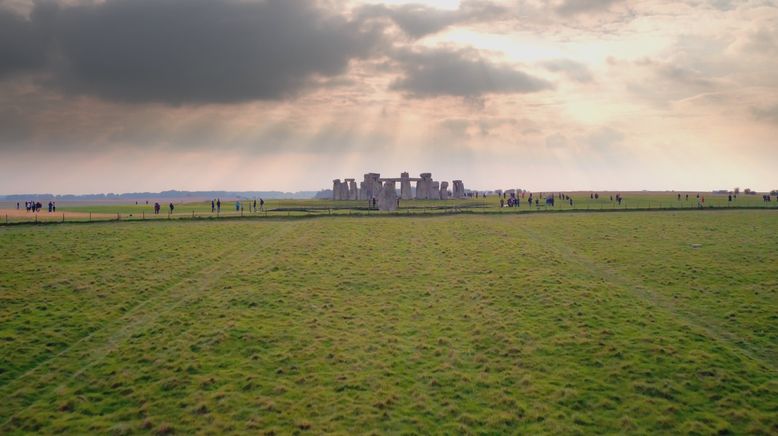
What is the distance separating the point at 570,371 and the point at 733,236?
33.6 metres

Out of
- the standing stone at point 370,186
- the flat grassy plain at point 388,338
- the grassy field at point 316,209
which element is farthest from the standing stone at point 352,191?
the flat grassy plain at point 388,338

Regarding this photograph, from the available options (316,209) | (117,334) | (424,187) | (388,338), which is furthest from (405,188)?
(117,334)

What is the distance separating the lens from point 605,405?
50.4 feet

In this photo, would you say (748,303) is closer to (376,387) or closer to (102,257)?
(376,387)

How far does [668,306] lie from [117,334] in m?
26.5

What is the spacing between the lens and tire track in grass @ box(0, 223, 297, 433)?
1600 cm

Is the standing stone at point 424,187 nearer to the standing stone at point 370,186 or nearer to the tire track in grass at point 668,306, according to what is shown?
the standing stone at point 370,186

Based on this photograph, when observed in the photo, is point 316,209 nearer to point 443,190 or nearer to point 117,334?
point 443,190

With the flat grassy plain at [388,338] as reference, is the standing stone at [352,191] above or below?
above

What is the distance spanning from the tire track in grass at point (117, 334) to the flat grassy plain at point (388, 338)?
0.10 m

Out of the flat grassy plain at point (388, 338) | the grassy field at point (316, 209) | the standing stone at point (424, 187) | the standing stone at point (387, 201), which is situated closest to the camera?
the flat grassy plain at point (388, 338)

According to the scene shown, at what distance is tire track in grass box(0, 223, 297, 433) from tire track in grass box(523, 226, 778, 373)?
2438 cm

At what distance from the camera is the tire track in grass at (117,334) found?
16000 mm

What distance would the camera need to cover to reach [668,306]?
78.6 feet
